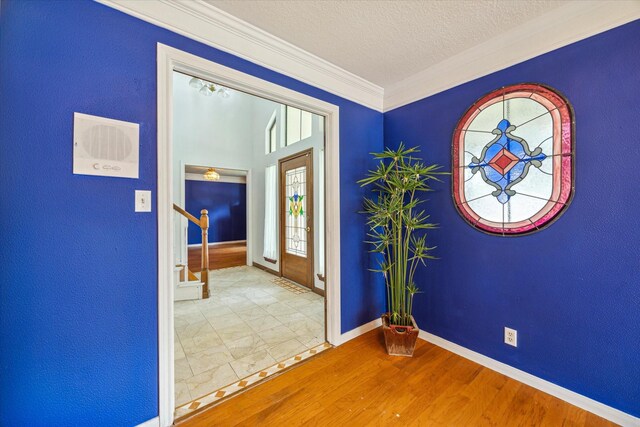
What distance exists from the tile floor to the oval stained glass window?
1891mm

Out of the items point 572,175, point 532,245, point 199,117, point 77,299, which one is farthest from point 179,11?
point 199,117

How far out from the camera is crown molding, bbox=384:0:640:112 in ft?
4.83

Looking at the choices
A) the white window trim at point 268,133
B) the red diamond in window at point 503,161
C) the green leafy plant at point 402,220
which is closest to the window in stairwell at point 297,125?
the white window trim at point 268,133

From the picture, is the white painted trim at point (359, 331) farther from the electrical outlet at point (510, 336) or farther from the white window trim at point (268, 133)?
the white window trim at point (268, 133)

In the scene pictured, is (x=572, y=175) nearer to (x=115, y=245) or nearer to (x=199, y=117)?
(x=115, y=245)

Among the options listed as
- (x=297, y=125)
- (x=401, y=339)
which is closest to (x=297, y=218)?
(x=297, y=125)

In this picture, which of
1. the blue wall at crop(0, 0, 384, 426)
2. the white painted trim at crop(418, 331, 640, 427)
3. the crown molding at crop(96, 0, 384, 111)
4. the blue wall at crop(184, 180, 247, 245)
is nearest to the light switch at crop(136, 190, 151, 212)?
the blue wall at crop(0, 0, 384, 426)

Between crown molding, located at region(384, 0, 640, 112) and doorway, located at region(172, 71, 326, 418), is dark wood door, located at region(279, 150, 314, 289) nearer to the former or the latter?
doorway, located at region(172, 71, 326, 418)

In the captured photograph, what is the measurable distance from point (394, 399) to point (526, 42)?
8.57ft

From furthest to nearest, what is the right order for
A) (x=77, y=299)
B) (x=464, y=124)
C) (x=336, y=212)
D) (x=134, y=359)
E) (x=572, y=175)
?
1. (x=336, y=212)
2. (x=464, y=124)
3. (x=572, y=175)
4. (x=134, y=359)
5. (x=77, y=299)

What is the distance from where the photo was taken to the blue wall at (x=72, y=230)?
1129mm

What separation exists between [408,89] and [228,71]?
172 centimetres

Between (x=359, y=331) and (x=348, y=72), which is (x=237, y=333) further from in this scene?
(x=348, y=72)

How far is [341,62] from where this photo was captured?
85.8 inches
